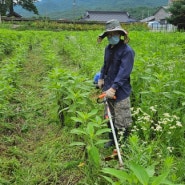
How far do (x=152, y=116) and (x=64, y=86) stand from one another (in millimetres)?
1363

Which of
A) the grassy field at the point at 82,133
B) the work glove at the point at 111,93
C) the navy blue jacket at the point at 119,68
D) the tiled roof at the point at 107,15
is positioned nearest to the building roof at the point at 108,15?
the tiled roof at the point at 107,15

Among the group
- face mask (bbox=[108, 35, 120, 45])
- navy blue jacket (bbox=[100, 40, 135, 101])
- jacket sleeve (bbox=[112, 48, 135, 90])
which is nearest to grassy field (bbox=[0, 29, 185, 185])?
navy blue jacket (bbox=[100, 40, 135, 101])

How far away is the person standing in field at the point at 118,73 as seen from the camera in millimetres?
3822

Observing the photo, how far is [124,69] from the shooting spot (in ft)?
12.6

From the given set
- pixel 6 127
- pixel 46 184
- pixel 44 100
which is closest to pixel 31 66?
pixel 44 100

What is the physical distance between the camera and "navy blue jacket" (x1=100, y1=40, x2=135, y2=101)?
12.5ft

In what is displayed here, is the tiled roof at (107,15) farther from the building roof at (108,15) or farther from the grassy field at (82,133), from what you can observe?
the grassy field at (82,133)

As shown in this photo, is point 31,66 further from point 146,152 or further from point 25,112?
point 146,152

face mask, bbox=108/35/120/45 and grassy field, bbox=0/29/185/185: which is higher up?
face mask, bbox=108/35/120/45

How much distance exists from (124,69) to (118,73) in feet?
0.29

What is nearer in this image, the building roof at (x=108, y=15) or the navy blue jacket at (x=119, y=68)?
the navy blue jacket at (x=119, y=68)

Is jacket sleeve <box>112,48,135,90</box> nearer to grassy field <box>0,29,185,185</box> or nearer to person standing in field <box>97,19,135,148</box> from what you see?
person standing in field <box>97,19,135,148</box>

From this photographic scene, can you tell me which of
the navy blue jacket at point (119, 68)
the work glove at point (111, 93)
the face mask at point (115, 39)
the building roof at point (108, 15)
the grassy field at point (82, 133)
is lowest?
the grassy field at point (82, 133)

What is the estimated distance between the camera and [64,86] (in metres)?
4.64
